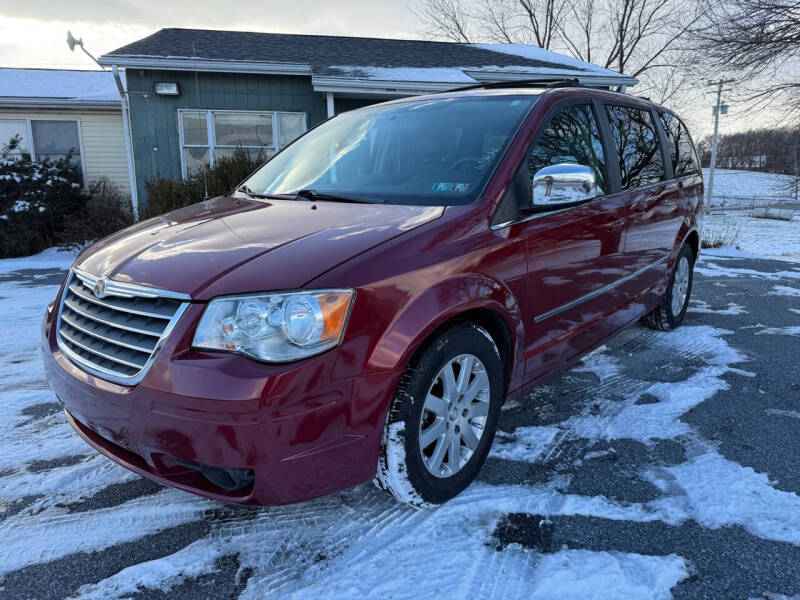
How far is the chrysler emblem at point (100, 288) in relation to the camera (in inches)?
83.5

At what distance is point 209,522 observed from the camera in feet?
7.45

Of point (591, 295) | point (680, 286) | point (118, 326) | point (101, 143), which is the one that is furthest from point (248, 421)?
point (101, 143)

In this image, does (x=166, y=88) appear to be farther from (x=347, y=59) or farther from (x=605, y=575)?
(x=605, y=575)

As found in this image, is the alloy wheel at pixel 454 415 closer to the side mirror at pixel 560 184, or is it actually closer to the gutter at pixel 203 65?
the side mirror at pixel 560 184

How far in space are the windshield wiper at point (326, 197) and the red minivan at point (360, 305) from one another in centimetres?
1

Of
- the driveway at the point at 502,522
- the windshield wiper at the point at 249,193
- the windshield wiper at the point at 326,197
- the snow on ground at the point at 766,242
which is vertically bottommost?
the driveway at the point at 502,522

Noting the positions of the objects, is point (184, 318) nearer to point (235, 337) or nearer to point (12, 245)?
point (235, 337)

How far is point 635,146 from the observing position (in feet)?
12.4

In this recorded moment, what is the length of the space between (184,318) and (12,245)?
1014 cm

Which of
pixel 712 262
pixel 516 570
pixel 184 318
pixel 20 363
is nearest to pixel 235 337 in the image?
pixel 184 318

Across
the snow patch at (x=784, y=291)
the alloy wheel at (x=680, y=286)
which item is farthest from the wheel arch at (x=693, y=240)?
the snow patch at (x=784, y=291)

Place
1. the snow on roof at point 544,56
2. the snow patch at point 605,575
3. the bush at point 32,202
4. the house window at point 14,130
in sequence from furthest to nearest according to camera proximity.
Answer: the snow on roof at point 544,56 → the house window at point 14,130 → the bush at point 32,202 → the snow patch at point 605,575

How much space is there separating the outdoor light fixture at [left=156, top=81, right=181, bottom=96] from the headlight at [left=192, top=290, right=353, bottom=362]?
35.5ft

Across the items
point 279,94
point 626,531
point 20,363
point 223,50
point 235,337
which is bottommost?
point 626,531
